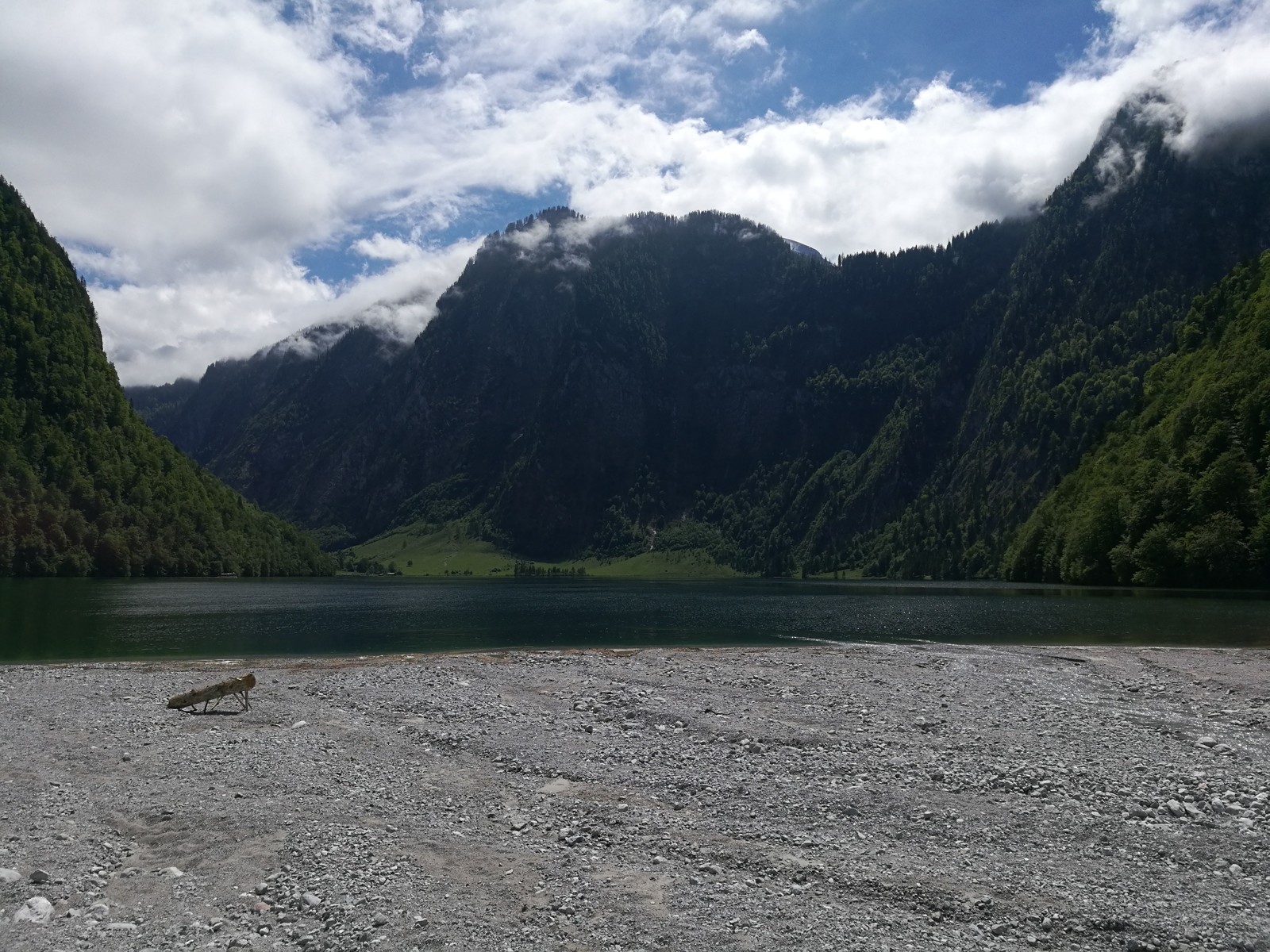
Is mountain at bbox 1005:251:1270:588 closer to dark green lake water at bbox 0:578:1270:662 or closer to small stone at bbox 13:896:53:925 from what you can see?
dark green lake water at bbox 0:578:1270:662

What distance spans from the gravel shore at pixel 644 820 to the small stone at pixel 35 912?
0.05 metres

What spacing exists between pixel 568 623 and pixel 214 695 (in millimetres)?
50931

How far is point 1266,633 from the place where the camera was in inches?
2116

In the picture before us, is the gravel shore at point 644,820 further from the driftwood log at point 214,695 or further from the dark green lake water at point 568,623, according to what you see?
the dark green lake water at point 568,623

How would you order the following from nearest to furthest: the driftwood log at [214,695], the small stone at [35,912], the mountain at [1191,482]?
1. the small stone at [35,912]
2. the driftwood log at [214,695]
3. the mountain at [1191,482]

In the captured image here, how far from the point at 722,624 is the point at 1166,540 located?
73348 mm

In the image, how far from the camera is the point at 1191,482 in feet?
369

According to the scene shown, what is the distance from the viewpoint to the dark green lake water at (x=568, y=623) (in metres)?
54.0

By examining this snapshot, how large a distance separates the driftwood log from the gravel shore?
64 centimetres

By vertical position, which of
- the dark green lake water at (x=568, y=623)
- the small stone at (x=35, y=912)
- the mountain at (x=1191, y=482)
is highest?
the mountain at (x=1191, y=482)

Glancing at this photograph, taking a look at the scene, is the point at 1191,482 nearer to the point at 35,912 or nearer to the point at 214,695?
the point at 214,695

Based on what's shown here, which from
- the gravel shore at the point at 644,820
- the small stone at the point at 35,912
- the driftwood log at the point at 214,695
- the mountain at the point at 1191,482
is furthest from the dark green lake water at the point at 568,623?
the small stone at the point at 35,912

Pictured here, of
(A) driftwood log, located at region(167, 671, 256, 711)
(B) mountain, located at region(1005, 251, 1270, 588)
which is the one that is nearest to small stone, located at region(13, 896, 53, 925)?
(A) driftwood log, located at region(167, 671, 256, 711)

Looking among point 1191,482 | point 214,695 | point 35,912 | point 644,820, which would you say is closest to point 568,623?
point 214,695
